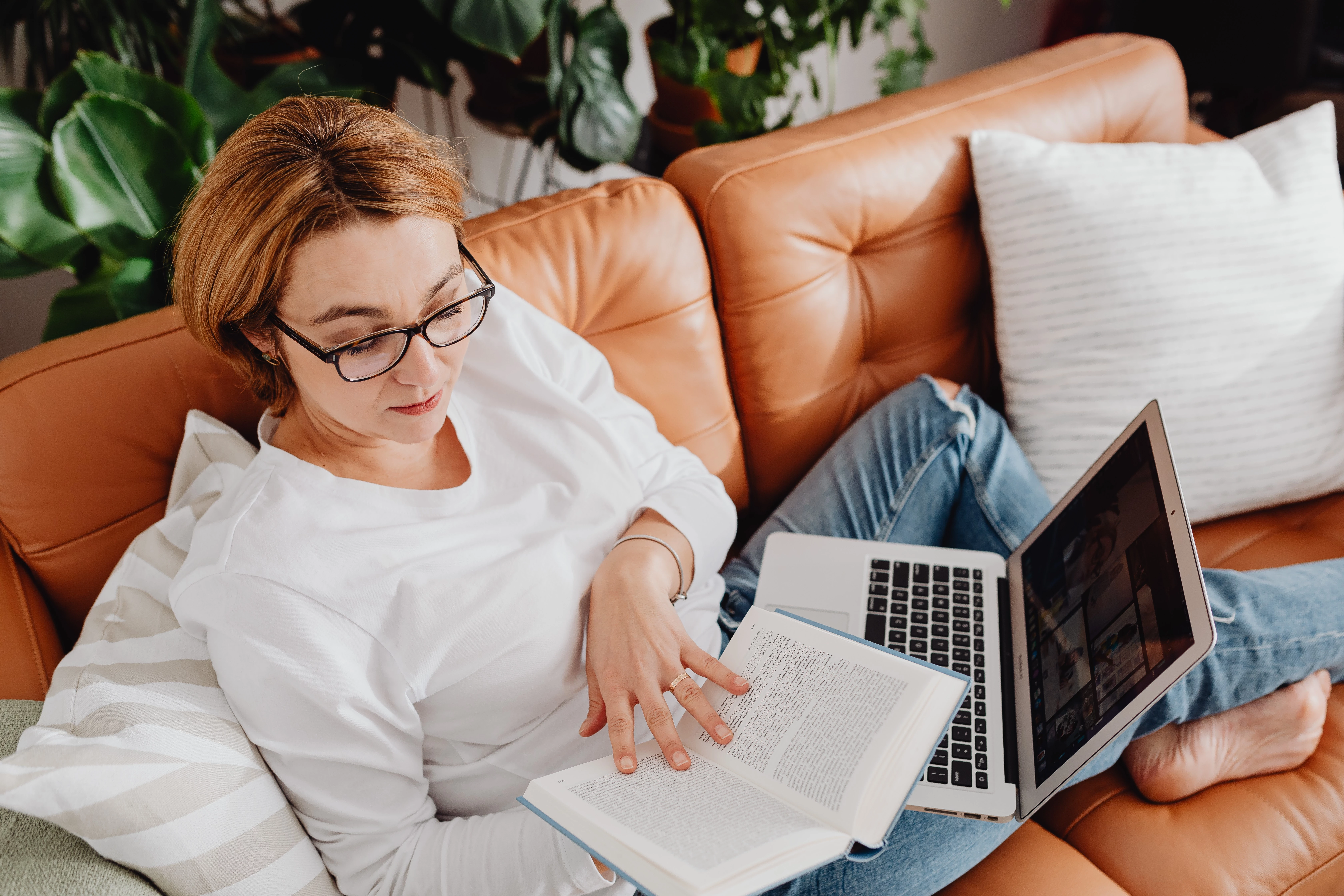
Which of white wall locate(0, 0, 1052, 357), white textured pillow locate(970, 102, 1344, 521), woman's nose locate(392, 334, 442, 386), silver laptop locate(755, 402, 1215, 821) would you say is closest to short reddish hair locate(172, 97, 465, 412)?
woman's nose locate(392, 334, 442, 386)

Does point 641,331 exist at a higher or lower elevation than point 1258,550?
higher

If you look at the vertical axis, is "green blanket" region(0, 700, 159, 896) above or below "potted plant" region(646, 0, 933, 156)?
below

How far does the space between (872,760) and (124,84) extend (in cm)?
135

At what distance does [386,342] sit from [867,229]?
33.2 inches

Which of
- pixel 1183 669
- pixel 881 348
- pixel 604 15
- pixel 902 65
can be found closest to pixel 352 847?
pixel 1183 669

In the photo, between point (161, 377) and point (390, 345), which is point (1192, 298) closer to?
point (390, 345)

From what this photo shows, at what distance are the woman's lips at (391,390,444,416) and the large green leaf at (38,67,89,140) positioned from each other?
2.58ft

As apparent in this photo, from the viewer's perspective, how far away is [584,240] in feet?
4.10

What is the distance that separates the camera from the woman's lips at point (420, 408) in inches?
33.2

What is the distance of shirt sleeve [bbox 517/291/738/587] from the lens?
1082 mm

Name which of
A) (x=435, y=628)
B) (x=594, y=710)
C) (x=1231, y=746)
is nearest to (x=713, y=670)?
(x=594, y=710)

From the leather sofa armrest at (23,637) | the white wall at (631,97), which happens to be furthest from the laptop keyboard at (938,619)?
the white wall at (631,97)

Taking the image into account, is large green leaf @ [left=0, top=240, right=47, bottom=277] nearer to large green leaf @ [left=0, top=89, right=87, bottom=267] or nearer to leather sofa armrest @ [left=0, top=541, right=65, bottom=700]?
large green leaf @ [left=0, top=89, right=87, bottom=267]

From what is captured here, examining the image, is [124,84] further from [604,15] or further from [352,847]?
[352,847]
